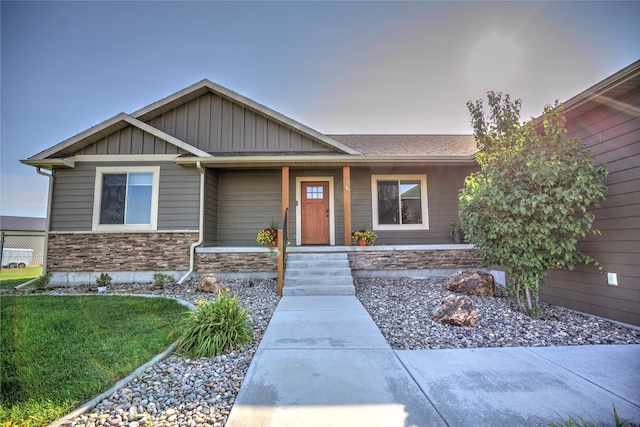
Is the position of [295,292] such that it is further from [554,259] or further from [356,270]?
[554,259]

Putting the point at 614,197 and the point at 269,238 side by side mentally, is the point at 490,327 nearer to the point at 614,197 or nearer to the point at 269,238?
the point at 614,197

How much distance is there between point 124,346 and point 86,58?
331 inches

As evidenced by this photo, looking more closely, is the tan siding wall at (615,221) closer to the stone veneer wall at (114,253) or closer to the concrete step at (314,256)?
the concrete step at (314,256)

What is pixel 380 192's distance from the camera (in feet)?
27.8

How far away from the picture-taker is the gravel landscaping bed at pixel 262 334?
195cm

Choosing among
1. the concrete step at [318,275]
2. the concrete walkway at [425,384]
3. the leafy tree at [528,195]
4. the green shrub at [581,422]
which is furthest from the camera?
the concrete step at [318,275]

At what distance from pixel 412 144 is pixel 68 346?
9436 mm

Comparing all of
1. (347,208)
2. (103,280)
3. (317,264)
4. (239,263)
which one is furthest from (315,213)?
(103,280)

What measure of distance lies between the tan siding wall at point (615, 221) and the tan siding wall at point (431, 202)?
3913mm

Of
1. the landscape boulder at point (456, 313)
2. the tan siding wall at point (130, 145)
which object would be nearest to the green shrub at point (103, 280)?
the tan siding wall at point (130, 145)

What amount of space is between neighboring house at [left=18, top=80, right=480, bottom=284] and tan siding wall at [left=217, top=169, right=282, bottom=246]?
0.03 m

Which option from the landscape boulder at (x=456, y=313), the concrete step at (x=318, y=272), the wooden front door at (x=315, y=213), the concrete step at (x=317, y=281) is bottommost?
the landscape boulder at (x=456, y=313)

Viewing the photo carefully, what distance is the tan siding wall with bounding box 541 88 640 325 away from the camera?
3672 millimetres

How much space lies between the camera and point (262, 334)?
3.41 meters
